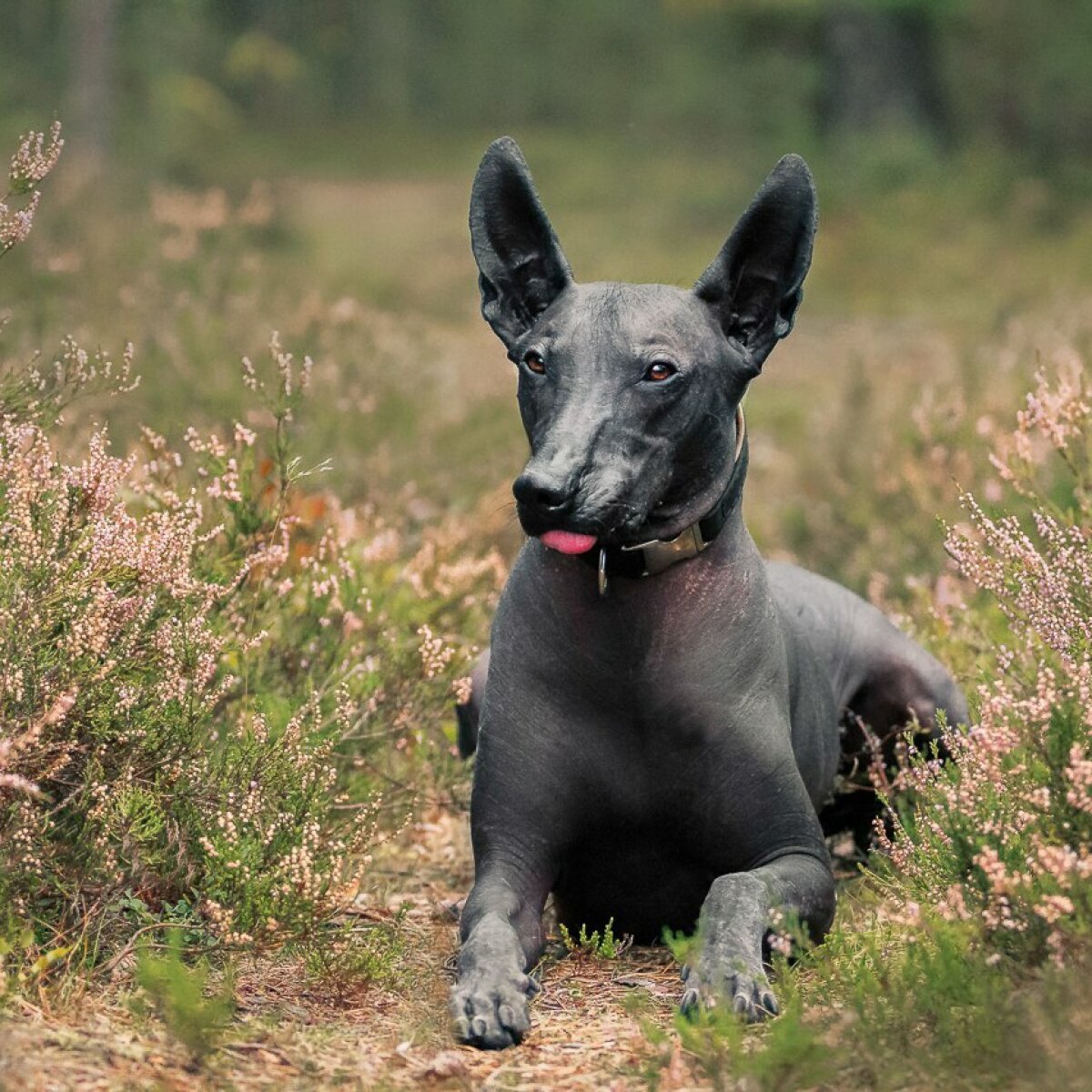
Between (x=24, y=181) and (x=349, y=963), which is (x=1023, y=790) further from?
(x=24, y=181)

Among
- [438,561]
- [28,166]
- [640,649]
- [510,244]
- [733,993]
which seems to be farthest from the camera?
[438,561]

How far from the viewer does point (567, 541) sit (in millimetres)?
4324

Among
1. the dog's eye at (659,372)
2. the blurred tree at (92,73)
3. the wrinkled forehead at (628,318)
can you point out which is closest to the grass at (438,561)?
the wrinkled forehead at (628,318)

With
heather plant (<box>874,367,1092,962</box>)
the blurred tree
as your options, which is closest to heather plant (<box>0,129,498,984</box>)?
heather plant (<box>874,367,1092,962</box>)

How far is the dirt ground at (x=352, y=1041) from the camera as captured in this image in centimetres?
370

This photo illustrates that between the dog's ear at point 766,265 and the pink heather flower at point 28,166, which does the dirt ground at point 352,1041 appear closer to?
the dog's ear at point 766,265

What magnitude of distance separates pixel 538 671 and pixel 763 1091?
1438 mm

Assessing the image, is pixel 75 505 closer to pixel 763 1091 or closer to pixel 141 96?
pixel 763 1091

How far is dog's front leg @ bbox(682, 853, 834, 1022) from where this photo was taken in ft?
13.6

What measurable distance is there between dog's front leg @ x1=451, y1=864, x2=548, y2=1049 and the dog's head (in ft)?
2.84

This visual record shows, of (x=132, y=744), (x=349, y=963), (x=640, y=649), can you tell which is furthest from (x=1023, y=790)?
(x=132, y=744)

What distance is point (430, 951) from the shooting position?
189 inches

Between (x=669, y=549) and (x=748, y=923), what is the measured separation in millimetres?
905

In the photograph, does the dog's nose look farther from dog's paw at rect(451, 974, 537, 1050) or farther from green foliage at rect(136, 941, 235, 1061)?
green foliage at rect(136, 941, 235, 1061)
